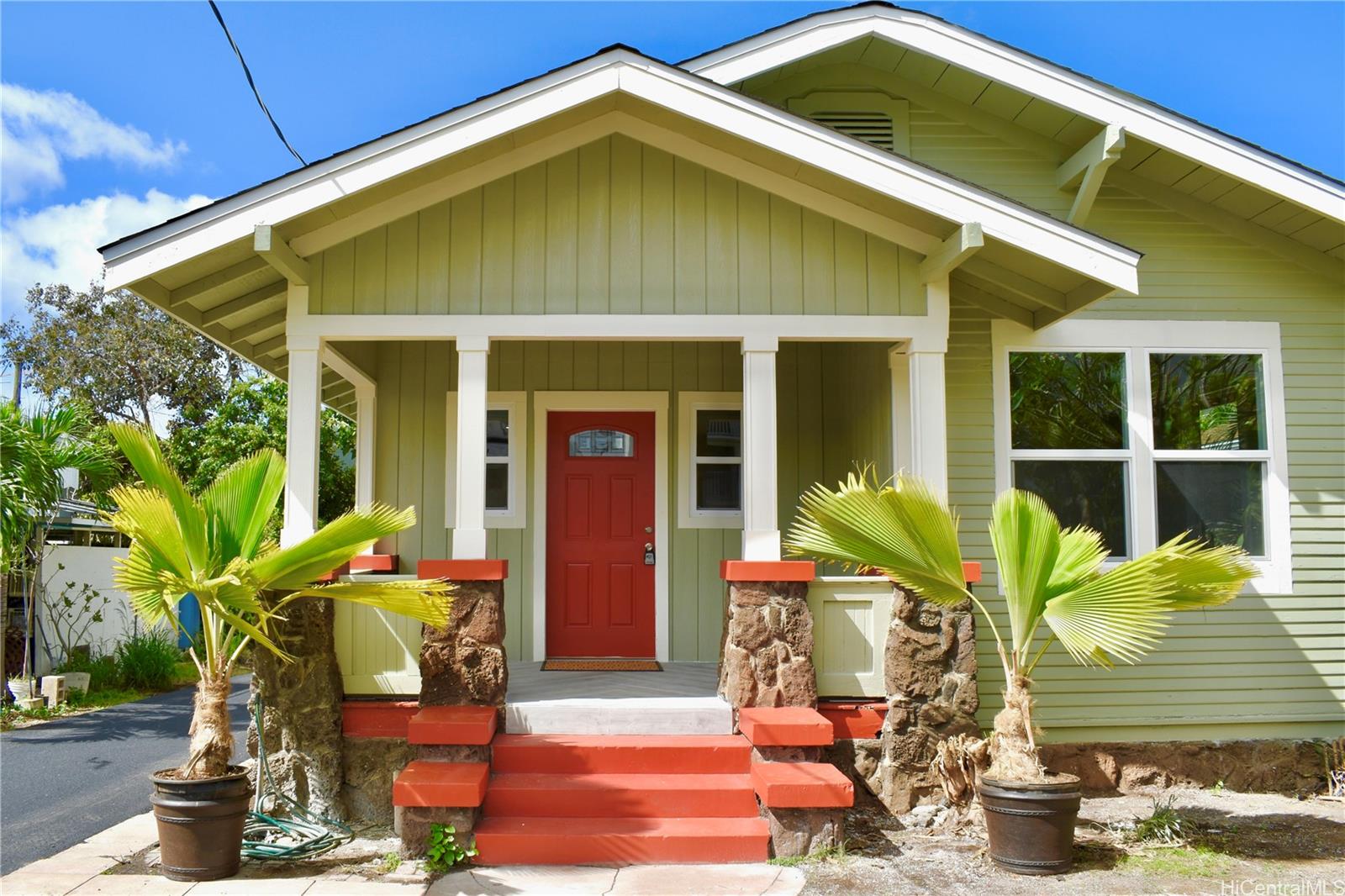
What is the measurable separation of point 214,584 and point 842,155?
13.1 feet

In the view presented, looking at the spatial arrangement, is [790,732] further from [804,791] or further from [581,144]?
[581,144]

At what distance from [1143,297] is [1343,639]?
2762mm

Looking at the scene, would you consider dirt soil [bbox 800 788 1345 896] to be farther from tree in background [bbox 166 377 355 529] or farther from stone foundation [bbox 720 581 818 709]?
tree in background [bbox 166 377 355 529]

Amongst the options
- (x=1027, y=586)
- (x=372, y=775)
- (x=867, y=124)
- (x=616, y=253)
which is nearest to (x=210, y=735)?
(x=372, y=775)

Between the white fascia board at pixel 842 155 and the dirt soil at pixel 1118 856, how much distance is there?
3.11m

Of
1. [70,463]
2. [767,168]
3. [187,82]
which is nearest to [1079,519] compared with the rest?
[767,168]

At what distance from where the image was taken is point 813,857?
195 inches

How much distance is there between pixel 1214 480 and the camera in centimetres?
682

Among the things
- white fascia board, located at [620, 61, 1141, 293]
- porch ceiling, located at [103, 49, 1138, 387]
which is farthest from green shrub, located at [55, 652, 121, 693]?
white fascia board, located at [620, 61, 1141, 293]

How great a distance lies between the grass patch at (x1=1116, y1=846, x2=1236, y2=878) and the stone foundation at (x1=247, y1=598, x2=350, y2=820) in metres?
4.30

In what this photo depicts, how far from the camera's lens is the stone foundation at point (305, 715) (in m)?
5.54

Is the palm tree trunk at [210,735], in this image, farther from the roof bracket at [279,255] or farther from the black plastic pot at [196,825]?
the roof bracket at [279,255]

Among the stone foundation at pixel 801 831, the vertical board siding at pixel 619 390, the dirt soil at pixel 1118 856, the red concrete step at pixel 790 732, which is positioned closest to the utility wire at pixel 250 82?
the vertical board siding at pixel 619 390

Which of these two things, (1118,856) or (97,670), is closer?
(1118,856)
